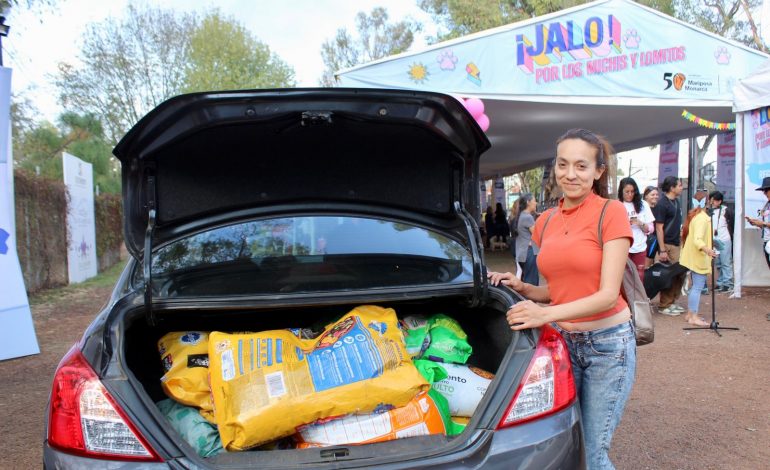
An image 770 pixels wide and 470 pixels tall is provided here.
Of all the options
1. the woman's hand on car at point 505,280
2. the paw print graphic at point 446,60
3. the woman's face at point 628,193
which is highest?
the paw print graphic at point 446,60

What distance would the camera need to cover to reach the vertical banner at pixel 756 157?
763 cm

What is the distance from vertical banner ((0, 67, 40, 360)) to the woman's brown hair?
17.7ft

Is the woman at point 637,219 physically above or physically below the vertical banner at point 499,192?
below

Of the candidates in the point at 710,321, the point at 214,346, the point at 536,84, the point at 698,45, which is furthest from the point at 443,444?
the point at 698,45

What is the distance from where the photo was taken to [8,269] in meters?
5.33

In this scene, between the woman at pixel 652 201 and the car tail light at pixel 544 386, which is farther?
the woman at pixel 652 201

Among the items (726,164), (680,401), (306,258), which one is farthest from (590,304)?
(726,164)

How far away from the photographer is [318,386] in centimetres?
181

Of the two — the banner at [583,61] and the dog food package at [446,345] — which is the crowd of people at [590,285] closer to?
the dog food package at [446,345]

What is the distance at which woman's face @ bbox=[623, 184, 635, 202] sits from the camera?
6590mm

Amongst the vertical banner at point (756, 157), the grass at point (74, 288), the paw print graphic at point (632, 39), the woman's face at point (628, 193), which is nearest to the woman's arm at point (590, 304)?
the woman's face at point (628, 193)

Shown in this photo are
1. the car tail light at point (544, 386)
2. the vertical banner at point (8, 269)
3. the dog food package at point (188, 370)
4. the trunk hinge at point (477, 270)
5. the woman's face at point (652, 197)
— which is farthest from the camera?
the woman's face at point (652, 197)

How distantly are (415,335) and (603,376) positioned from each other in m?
0.72

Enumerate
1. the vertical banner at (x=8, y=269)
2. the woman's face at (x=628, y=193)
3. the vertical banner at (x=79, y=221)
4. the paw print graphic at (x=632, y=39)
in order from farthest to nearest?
the vertical banner at (x=79, y=221) < the paw print graphic at (x=632, y=39) < the woman's face at (x=628, y=193) < the vertical banner at (x=8, y=269)
